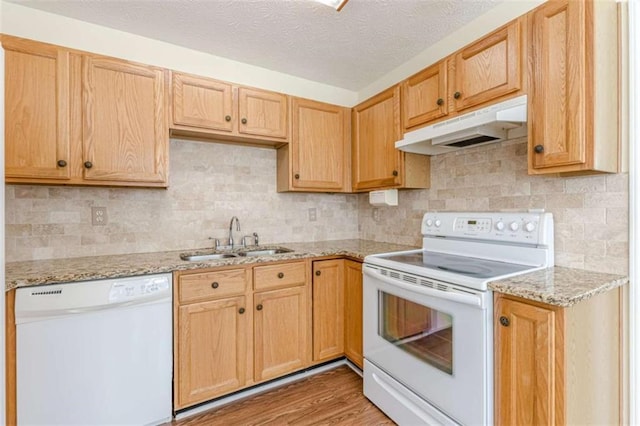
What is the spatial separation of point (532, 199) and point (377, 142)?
3.80ft

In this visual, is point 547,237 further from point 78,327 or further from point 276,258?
point 78,327

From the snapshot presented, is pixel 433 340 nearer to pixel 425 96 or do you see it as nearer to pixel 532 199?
pixel 532 199

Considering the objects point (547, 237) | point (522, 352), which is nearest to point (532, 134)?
point (547, 237)

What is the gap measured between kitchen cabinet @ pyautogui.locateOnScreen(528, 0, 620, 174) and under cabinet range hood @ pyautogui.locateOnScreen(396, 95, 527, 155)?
10 cm

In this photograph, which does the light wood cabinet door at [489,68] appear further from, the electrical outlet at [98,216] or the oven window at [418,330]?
the electrical outlet at [98,216]

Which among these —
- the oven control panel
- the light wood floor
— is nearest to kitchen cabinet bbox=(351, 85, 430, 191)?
the oven control panel

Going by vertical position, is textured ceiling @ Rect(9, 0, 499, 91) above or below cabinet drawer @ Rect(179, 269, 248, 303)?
above

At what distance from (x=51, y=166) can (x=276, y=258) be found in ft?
4.59

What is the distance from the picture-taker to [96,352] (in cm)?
159

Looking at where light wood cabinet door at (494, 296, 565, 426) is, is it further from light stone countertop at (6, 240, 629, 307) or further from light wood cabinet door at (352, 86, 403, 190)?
light wood cabinet door at (352, 86, 403, 190)

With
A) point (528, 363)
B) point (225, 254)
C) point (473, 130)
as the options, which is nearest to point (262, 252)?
point (225, 254)

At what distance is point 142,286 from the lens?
1681 mm

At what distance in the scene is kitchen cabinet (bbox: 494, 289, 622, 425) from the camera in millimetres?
1128

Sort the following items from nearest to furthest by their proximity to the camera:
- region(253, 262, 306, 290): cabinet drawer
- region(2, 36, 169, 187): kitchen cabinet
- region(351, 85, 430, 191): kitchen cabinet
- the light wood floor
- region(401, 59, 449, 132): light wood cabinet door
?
region(2, 36, 169, 187): kitchen cabinet, the light wood floor, region(401, 59, 449, 132): light wood cabinet door, region(253, 262, 306, 290): cabinet drawer, region(351, 85, 430, 191): kitchen cabinet
